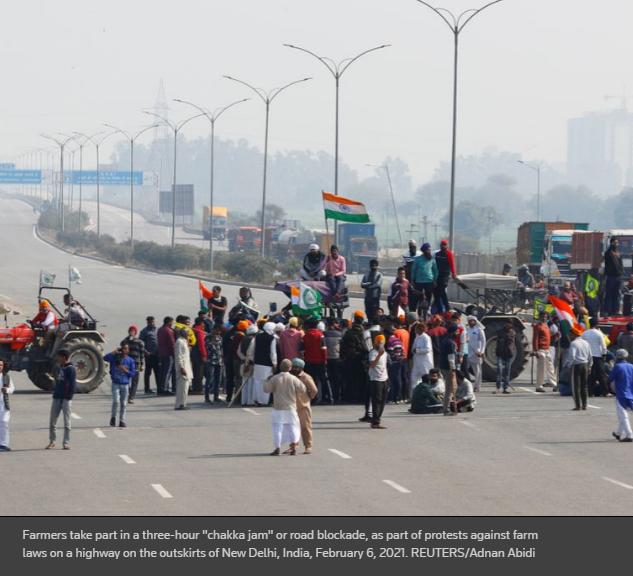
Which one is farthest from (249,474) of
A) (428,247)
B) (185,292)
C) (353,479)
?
(185,292)

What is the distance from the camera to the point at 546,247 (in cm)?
5862

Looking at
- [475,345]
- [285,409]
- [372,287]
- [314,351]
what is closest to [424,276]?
[372,287]

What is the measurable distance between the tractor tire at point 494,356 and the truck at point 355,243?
69119 millimetres

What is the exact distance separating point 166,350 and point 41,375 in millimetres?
2811

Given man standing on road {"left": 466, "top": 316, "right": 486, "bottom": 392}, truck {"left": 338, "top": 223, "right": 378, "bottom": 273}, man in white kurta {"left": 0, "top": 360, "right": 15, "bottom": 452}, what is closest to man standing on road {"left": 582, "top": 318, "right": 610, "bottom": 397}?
man standing on road {"left": 466, "top": 316, "right": 486, "bottom": 392}

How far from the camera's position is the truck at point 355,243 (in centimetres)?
10159

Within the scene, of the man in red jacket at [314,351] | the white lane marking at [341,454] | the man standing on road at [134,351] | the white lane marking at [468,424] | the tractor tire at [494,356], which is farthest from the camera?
the tractor tire at [494,356]

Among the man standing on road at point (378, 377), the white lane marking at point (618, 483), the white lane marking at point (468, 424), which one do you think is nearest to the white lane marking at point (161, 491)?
the white lane marking at point (618, 483)

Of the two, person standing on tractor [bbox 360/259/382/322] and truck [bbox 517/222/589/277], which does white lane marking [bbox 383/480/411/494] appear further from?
truck [bbox 517/222/589/277]

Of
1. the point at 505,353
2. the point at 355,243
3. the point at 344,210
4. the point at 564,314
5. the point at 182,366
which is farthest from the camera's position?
the point at 355,243

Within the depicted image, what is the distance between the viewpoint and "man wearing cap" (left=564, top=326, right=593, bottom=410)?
2564 cm

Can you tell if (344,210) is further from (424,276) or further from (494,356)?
(494,356)

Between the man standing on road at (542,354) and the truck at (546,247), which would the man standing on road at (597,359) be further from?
the truck at (546,247)
